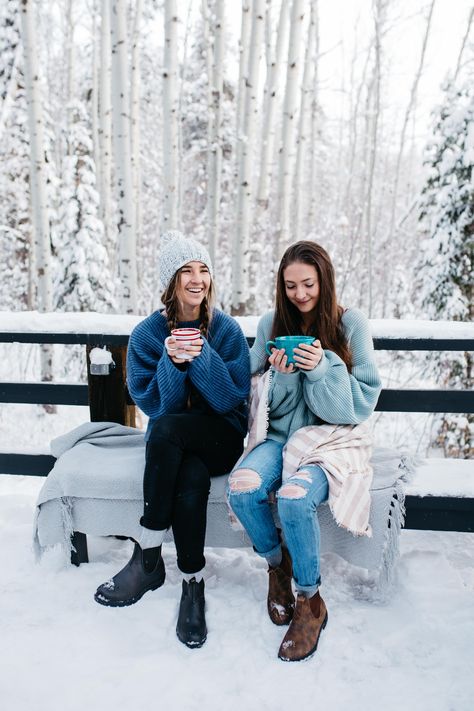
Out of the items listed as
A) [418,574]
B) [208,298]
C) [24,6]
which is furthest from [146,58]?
[418,574]

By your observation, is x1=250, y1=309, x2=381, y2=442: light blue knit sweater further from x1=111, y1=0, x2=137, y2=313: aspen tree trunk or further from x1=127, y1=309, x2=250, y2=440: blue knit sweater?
x1=111, y1=0, x2=137, y2=313: aspen tree trunk

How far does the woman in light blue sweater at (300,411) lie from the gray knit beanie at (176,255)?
44 cm

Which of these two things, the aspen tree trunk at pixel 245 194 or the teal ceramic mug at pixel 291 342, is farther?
the aspen tree trunk at pixel 245 194

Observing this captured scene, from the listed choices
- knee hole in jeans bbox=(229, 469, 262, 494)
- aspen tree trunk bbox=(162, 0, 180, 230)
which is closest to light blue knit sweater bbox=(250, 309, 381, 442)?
knee hole in jeans bbox=(229, 469, 262, 494)

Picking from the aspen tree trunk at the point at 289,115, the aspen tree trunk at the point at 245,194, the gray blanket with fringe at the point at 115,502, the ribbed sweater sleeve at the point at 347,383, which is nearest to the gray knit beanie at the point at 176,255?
the ribbed sweater sleeve at the point at 347,383

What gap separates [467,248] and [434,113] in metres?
2.29

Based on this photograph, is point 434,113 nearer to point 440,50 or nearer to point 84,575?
point 84,575

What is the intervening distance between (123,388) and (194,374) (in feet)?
2.68

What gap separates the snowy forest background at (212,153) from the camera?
5.99 metres

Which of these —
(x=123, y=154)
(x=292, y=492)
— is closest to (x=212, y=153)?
(x=123, y=154)

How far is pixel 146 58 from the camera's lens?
49.4 feet

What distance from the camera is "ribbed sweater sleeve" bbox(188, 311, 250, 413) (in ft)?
8.34

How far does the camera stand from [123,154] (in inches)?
243

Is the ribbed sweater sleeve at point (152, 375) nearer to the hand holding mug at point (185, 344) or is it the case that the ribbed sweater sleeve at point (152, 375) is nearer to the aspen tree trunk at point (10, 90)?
the hand holding mug at point (185, 344)
